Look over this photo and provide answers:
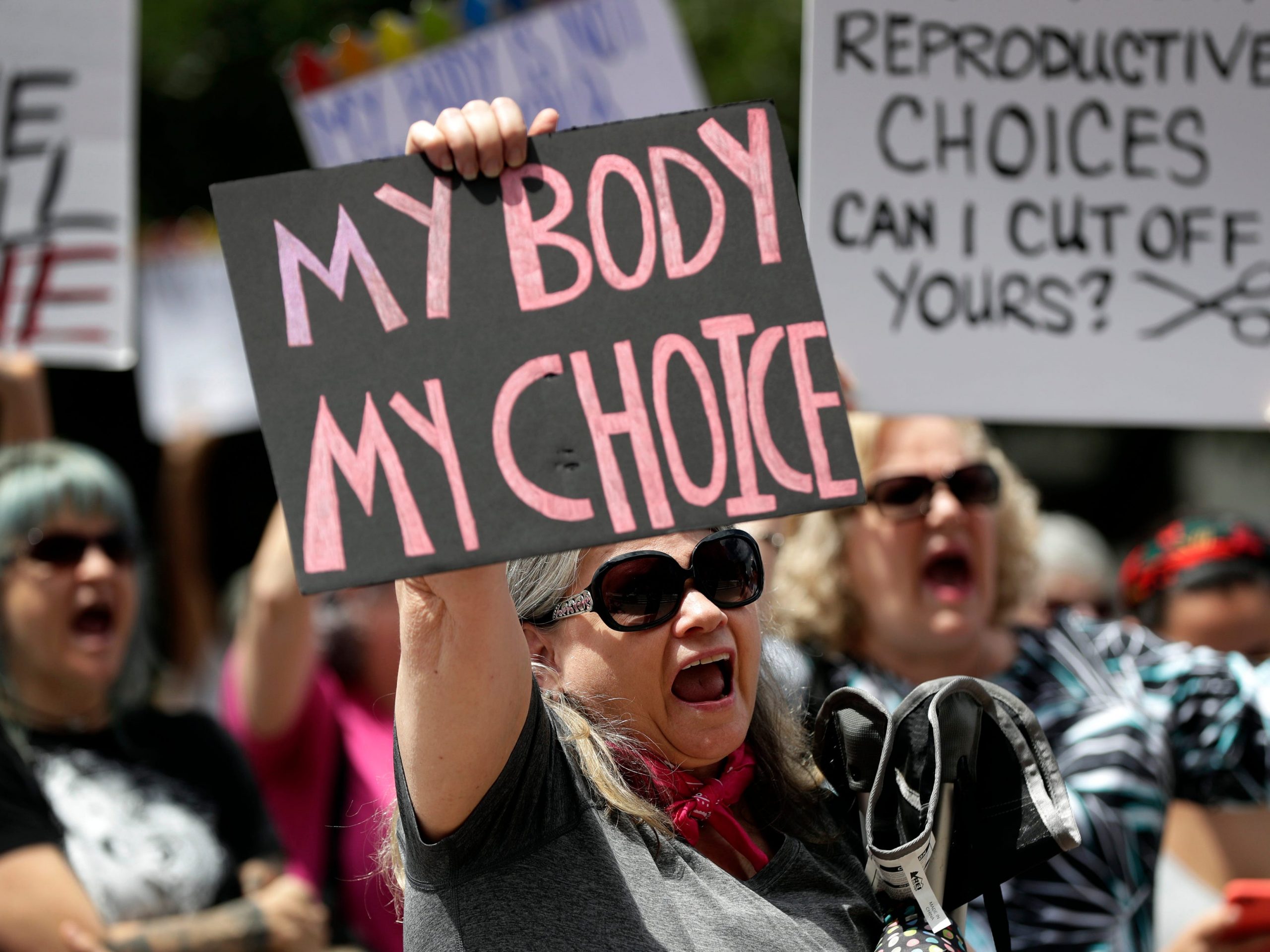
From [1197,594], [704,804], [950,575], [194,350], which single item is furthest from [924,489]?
[194,350]

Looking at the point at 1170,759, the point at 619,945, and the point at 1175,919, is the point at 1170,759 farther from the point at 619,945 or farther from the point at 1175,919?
the point at 619,945

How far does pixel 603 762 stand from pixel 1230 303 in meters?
1.69

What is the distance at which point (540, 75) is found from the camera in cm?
358

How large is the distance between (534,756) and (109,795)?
1753 mm

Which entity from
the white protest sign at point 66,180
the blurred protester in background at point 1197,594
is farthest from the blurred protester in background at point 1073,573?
the white protest sign at point 66,180

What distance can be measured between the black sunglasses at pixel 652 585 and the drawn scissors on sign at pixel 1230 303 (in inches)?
50.8

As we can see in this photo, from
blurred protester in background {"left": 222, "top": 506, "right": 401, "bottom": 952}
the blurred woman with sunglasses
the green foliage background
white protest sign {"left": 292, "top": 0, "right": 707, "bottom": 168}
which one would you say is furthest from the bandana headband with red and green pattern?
the green foliage background

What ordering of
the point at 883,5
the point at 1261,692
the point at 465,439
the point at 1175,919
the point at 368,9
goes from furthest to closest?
the point at 368,9 < the point at 1175,919 < the point at 1261,692 < the point at 883,5 < the point at 465,439

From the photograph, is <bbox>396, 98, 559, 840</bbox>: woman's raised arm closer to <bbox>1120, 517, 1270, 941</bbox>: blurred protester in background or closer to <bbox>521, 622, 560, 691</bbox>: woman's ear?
<bbox>521, 622, 560, 691</bbox>: woman's ear

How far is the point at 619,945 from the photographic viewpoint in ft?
4.98

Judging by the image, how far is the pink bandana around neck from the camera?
1.72 m

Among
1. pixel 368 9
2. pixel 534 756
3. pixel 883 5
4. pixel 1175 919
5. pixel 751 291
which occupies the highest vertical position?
pixel 368 9

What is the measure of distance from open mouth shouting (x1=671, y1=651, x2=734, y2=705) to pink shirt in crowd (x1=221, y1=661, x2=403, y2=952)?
180cm

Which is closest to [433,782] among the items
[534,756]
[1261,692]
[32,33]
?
[534,756]
